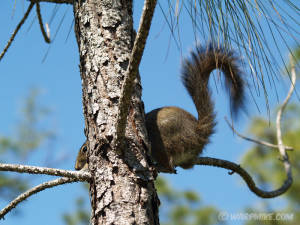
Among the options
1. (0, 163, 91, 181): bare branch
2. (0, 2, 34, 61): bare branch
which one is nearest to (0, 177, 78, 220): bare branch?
(0, 163, 91, 181): bare branch

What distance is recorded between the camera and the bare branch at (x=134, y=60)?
1.01 metres

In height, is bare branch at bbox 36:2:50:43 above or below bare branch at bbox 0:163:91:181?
above

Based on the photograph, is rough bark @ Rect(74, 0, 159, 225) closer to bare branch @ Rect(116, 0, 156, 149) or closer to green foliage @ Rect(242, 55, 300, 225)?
bare branch @ Rect(116, 0, 156, 149)

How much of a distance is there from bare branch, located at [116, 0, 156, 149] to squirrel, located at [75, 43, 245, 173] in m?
1.03

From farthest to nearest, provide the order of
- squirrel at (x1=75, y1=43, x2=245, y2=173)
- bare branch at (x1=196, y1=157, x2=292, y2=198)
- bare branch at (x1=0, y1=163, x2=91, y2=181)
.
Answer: squirrel at (x1=75, y1=43, x2=245, y2=173) → bare branch at (x1=196, y1=157, x2=292, y2=198) → bare branch at (x1=0, y1=163, x2=91, y2=181)

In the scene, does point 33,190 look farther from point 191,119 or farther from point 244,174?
point 191,119

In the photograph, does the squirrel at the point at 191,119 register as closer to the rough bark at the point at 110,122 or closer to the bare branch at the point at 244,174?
the bare branch at the point at 244,174

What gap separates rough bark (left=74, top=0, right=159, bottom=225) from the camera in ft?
4.50

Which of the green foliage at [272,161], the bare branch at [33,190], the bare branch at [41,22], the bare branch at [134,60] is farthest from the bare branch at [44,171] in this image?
the green foliage at [272,161]

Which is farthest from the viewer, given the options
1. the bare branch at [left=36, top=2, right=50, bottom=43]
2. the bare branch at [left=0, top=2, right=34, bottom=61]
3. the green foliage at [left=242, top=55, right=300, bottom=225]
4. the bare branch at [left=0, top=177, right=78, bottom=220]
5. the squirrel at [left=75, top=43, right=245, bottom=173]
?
the green foliage at [left=242, top=55, right=300, bottom=225]

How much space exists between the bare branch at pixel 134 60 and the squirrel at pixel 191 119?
103cm

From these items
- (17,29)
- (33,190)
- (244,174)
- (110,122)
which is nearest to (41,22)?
(17,29)

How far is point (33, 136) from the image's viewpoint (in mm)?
6668

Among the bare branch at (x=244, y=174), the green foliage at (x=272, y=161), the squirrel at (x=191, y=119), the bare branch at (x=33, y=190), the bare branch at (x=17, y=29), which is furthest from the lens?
the green foliage at (x=272, y=161)
